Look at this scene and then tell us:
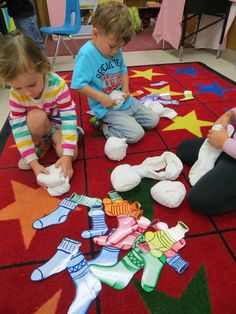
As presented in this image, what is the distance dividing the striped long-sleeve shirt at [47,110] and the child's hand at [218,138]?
1.60ft

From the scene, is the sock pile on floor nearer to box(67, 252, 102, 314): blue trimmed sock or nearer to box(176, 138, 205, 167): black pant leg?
box(67, 252, 102, 314): blue trimmed sock

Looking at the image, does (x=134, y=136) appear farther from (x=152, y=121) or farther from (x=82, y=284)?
(x=82, y=284)

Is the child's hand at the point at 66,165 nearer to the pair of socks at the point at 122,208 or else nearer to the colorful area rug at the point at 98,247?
the colorful area rug at the point at 98,247

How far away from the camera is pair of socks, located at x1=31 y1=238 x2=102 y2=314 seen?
59 centimetres

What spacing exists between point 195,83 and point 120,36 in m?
0.95

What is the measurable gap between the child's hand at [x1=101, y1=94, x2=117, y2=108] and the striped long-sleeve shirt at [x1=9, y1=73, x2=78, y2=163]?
196 mm

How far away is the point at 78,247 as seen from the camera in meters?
0.71

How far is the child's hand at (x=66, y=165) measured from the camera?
0.92 m

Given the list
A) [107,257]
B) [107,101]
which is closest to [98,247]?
[107,257]

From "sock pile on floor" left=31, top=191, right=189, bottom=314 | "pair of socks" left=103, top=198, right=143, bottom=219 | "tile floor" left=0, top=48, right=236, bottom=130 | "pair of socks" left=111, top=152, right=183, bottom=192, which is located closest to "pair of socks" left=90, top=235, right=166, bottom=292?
"sock pile on floor" left=31, top=191, right=189, bottom=314

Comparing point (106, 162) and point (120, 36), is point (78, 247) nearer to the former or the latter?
point (106, 162)

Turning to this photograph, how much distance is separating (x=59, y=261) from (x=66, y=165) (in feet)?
1.18

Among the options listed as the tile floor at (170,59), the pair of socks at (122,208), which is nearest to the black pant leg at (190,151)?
the pair of socks at (122,208)

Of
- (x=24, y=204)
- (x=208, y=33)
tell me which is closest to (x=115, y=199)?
(x=24, y=204)
